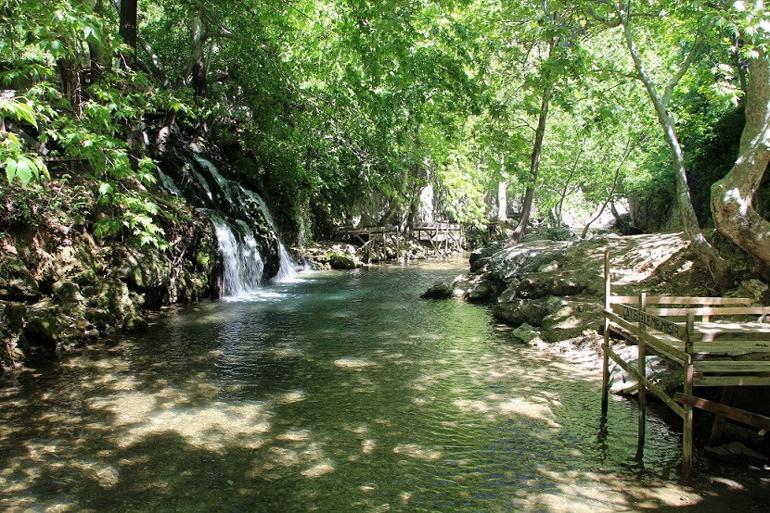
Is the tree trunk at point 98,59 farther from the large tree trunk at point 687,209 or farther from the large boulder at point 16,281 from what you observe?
the large tree trunk at point 687,209

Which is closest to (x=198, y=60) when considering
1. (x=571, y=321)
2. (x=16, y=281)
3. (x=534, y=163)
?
(x=16, y=281)

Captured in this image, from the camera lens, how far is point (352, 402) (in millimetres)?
7703

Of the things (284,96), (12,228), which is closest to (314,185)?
(284,96)

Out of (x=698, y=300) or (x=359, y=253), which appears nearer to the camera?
(x=698, y=300)

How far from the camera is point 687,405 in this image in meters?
5.29

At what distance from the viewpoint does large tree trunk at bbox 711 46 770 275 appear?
9.19 m

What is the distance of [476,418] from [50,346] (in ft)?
24.7

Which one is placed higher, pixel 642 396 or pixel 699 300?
pixel 699 300

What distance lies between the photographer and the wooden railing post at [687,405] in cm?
520

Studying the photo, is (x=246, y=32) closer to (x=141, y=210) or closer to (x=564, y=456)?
(x=141, y=210)

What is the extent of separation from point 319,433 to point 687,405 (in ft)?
13.3

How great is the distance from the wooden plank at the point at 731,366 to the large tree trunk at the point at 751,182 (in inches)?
187

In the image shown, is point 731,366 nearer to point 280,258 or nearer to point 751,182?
point 751,182

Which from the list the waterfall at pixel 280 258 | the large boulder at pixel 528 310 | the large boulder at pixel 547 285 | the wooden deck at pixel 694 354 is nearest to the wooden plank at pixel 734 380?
the wooden deck at pixel 694 354
